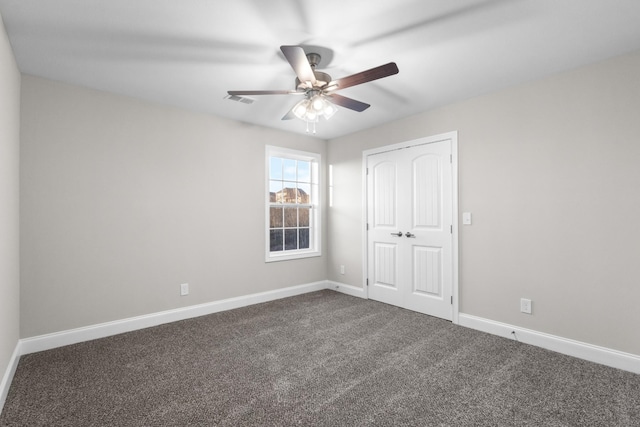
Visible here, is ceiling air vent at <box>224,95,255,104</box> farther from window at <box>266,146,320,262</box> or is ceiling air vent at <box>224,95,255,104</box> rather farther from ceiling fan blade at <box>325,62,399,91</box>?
ceiling fan blade at <box>325,62,399,91</box>

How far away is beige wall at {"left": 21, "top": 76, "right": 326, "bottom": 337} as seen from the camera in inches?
108

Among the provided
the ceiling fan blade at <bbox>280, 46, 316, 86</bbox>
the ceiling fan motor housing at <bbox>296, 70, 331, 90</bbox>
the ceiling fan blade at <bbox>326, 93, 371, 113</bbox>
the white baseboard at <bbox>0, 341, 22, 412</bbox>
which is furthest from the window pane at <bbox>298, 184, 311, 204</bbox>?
the white baseboard at <bbox>0, 341, 22, 412</bbox>

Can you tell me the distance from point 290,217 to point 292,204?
196mm

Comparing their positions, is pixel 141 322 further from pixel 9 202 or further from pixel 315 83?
pixel 315 83

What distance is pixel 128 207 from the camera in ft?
10.5

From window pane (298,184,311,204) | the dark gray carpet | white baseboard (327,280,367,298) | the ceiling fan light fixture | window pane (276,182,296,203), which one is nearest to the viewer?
A: the dark gray carpet

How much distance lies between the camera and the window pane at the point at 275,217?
4457 mm

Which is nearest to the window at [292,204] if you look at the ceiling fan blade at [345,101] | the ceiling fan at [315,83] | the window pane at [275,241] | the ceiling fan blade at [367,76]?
the window pane at [275,241]

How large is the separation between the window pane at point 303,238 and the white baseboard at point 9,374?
125 inches

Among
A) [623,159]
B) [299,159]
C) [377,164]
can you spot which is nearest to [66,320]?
[299,159]

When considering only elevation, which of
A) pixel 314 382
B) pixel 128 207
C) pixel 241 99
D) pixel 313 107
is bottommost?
pixel 314 382

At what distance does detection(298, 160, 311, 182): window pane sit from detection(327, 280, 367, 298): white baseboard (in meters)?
1.65

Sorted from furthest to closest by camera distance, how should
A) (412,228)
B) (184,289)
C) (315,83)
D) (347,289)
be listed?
1. (347,289)
2. (412,228)
3. (184,289)
4. (315,83)

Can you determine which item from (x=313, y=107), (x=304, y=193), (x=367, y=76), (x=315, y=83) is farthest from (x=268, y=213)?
(x=367, y=76)
